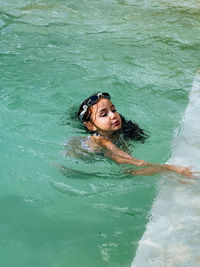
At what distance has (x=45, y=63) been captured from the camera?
681 centimetres

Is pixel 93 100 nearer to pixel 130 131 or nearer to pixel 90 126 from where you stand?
pixel 90 126

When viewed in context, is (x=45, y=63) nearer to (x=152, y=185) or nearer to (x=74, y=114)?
(x=74, y=114)

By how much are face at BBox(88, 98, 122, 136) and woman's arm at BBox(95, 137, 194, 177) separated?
0.14m

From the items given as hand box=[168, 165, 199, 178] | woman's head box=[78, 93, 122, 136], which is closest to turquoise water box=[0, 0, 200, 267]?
hand box=[168, 165, 199, 178]

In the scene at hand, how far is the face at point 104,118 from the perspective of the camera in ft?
14.5

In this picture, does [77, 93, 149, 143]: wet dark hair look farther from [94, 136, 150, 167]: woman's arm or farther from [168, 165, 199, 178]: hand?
[168, 165, 199, 178]: hand

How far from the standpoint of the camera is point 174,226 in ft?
10.8

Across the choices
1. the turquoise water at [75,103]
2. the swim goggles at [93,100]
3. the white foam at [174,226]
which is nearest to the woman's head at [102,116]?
the swim goggles at [93,100]

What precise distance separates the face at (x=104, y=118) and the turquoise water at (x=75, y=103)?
0.35 m

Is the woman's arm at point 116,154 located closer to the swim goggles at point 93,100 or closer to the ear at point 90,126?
the ear at point 90,126

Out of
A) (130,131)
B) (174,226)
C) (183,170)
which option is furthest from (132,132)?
(174,226)

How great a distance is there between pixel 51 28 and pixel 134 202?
19.3ft

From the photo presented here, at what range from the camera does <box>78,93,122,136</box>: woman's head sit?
4.41 m

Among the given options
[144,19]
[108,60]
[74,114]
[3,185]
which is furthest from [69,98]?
[144,19]
